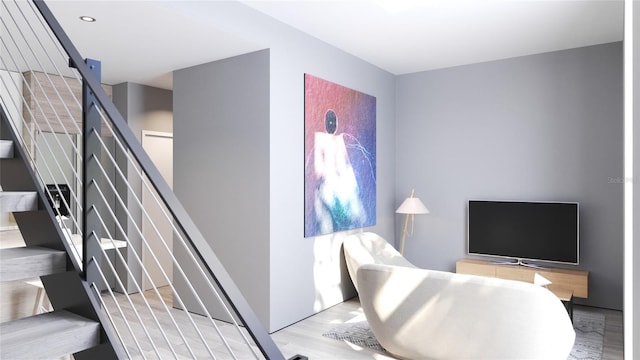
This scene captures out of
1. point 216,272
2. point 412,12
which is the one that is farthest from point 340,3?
point 216,272

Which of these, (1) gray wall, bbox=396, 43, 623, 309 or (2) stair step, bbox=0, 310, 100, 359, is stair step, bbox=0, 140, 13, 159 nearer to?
(2) stair step, bbox=0, 310, 100, 359

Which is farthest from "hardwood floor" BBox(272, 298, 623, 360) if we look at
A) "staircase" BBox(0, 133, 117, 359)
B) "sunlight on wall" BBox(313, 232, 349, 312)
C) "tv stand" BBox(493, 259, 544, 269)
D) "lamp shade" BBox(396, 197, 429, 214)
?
"staircase" BBox(0, 133, 117, 359)

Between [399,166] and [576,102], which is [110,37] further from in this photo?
[576,102]

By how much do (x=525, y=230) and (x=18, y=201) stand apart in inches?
174

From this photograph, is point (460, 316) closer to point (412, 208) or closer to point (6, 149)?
point (412, 208)

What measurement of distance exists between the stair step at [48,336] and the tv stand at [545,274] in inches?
149

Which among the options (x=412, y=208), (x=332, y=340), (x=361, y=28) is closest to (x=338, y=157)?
(x=412, y=208)

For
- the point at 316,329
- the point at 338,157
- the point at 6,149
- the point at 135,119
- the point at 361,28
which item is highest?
the point at 361,28

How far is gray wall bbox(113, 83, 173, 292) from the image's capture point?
507cm

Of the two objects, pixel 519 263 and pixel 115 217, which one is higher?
pixel 115 217

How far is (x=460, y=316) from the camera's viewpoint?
268 centimetres

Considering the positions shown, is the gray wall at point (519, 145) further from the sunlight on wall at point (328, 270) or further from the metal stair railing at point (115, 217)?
the metal stair railing at point (115, 217)

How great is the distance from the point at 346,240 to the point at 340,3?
7.21 ft

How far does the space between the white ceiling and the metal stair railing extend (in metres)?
0.42
